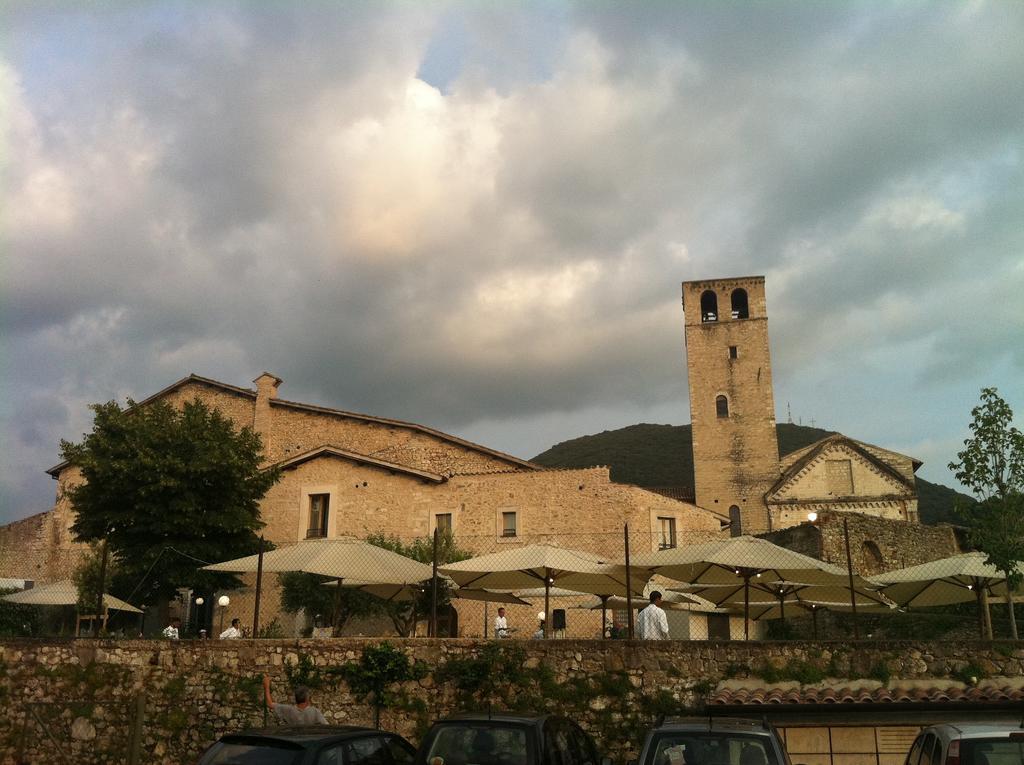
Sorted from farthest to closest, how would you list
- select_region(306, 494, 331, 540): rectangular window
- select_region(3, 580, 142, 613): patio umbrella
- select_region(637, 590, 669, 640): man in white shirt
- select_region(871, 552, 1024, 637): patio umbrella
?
select_region(306, 494, 331, 540): rectangular window, select_region(3, 580, 142, 613): patio umbrella, select_region(871, 552, 1024, 637): patio umbrella, select_region(637, 590, 669, 640): man in white shirt

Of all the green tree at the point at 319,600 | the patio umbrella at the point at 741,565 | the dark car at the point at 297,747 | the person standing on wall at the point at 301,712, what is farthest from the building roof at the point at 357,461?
the dark car at the point at 297,747

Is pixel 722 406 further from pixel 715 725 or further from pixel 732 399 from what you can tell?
pixel 715 725

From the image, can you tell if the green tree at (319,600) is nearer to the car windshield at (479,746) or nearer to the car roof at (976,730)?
the car windshield at (479,746)

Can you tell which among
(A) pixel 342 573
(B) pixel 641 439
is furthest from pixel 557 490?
(B) pixel 641 439

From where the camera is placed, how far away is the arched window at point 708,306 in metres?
57.5

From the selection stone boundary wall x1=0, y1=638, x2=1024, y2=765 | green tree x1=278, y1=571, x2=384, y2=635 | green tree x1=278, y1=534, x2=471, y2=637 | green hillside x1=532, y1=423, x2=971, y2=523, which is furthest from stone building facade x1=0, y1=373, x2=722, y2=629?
green hillside x1=532, y1=423, x2=971, y2=523

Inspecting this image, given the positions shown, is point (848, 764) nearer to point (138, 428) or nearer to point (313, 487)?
point (138, 428)

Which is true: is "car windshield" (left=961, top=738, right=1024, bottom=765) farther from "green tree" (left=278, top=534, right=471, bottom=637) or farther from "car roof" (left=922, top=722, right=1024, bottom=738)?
"green tree" (left=278, top=534, right=471, bottom=637)

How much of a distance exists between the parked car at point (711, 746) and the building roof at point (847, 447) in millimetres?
43727

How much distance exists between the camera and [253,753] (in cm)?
764

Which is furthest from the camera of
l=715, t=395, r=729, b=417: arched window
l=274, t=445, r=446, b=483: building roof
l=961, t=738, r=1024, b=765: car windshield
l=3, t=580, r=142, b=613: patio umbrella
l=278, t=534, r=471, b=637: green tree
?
l=715, t=395, r=729, b=417: arched window

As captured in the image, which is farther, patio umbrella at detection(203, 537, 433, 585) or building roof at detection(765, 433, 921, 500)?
building roof at detection(765, 433, 921, 500)

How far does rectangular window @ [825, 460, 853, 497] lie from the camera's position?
49.4 meters

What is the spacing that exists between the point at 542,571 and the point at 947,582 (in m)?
7.57
